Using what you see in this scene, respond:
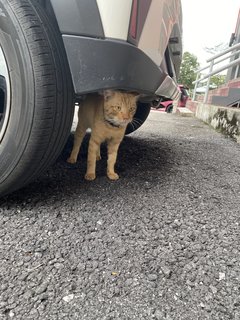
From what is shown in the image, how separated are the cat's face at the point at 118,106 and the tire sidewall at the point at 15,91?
1.73 feet

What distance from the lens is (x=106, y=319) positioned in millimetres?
730

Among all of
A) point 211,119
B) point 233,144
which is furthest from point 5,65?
point 211,119

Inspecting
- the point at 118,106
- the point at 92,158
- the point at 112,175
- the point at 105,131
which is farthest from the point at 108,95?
the point at 112,175

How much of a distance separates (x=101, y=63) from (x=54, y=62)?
0.63 feet

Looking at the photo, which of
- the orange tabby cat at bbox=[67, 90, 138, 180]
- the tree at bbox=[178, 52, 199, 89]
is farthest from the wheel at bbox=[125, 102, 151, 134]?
the tree at bbox=[178, 52, 199, 89]

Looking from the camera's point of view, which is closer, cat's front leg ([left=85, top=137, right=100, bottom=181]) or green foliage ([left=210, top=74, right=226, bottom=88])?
cat's front leg ([left=85, top=137, right=100, bottom=181])

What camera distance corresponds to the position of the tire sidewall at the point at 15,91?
1.05 metres

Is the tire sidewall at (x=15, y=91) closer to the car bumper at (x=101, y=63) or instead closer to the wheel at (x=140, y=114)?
the car bumper at (x=101, y=63)

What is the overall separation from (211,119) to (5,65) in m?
4.25

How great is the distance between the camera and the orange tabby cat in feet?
5.05

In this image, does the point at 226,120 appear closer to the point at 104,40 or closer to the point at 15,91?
the point at 104,40

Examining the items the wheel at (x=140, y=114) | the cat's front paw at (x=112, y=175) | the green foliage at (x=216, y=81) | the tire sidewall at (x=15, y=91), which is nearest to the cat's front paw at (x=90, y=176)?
the cat's front paw at (x=112, y=175)

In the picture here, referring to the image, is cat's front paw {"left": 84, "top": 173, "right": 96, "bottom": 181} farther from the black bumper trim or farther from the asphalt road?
the black bumper trim

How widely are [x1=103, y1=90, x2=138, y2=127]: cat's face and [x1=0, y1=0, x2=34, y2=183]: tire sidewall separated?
53 centimetres
